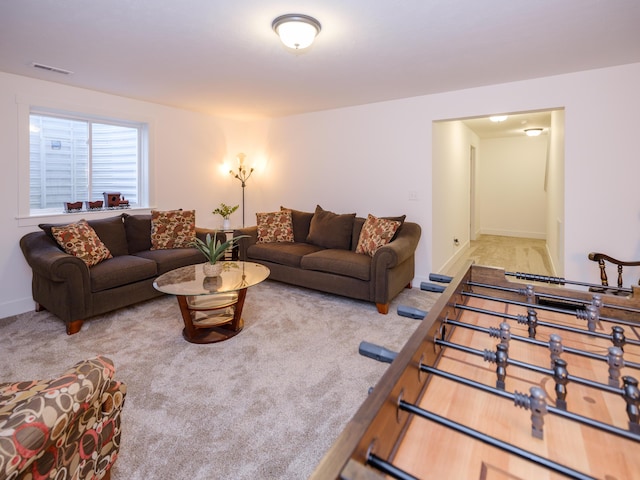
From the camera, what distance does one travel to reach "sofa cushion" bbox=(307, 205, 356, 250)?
13.8ft

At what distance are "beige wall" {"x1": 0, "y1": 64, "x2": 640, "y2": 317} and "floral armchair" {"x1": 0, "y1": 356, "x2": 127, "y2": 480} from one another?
9.85ft

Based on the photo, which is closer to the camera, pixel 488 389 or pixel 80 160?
pixel 488 389

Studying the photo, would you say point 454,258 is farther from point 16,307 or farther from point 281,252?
point 16,307

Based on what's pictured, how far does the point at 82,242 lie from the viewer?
3.24 meters

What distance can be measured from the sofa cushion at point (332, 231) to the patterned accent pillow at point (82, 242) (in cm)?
233

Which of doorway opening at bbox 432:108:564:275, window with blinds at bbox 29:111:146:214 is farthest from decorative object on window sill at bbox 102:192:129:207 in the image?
doorway opening at bbox 432:108:564:275

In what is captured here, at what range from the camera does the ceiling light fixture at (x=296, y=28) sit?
2.15 metres

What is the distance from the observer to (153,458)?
62.3 inches

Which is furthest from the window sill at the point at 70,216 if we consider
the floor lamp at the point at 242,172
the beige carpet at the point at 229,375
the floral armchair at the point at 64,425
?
the floral armchair at the point at 64,425

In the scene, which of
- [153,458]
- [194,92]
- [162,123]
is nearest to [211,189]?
[162,123]

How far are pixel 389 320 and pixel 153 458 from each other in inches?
86.0

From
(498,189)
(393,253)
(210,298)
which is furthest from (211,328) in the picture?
(498,189)

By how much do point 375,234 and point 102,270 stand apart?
269 cm

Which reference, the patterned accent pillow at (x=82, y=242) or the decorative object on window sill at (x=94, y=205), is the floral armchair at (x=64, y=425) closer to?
the patterned accent pillow at (x=82, y=242)
